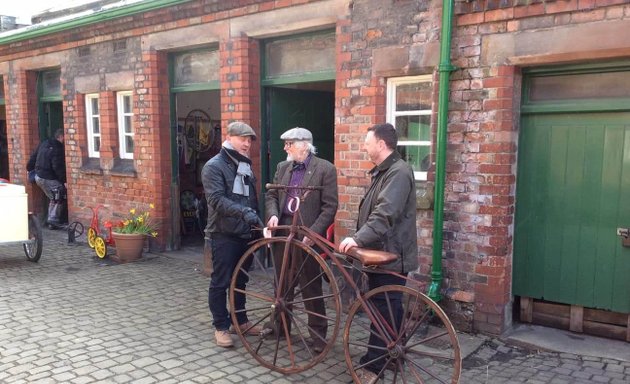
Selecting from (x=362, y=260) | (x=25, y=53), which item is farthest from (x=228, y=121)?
(x=25, y=53)

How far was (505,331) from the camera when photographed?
4.97 metres

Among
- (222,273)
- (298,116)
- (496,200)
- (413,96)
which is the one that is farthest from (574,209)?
(298,116)

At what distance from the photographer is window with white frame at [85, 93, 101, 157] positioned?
9.23 meters

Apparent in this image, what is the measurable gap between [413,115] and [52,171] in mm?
7612

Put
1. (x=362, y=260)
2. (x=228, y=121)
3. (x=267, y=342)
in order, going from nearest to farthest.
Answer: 1. (x=362, y=260)
2. (x=267, y=342)
3. (x=228, y=121)

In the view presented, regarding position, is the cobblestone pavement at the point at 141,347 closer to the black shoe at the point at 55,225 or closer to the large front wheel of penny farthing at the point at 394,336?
the large front wheel of penny farthing at the point at 394,336

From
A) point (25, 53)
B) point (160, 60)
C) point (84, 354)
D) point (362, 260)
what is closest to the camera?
point (362, 260)

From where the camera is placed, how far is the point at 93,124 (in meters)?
9.35

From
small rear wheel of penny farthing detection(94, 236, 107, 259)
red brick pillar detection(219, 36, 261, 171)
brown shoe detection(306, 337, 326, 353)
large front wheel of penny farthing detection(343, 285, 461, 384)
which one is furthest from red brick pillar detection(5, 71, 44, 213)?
large front wheel of penny farthing detection(343, 285, 461, 384)

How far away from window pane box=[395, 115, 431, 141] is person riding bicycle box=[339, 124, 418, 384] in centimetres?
152

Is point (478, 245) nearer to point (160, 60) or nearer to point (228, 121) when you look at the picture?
point (228, 121)

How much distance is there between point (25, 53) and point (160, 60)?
152 inches

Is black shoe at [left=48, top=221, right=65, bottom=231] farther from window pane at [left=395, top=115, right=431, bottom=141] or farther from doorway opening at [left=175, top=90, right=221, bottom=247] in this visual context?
window pane at [left=395, top=115, right=431, bottom=141]

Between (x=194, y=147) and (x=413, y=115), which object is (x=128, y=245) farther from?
(x=413, y=115)
